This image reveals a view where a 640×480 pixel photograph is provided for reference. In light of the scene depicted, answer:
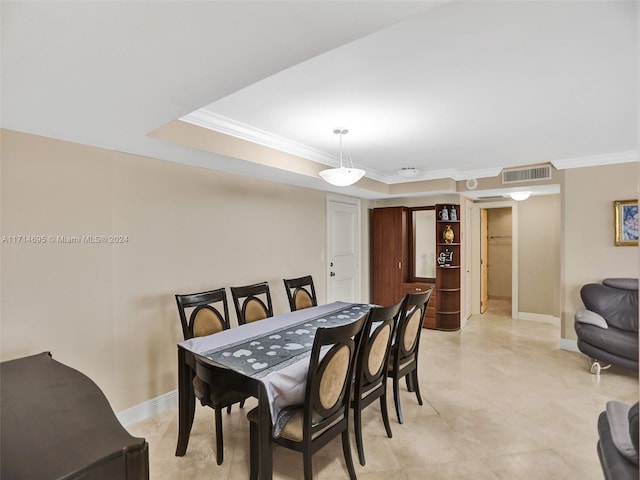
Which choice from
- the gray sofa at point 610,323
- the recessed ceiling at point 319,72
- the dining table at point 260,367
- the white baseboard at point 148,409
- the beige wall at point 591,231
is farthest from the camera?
the beige wall at point 591,231

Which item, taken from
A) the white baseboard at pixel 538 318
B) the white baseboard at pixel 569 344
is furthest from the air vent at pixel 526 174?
the white baseboard at pixel 538 318

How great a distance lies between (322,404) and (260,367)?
1.31 feet

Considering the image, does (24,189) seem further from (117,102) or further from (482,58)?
(482,58)

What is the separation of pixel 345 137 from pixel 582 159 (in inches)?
121

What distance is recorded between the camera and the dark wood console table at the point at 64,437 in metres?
0.87

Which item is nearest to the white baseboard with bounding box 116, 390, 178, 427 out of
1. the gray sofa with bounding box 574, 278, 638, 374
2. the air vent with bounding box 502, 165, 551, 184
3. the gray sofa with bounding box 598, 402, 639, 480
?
the gray sofa with bounding box 598, 402, 639, 480

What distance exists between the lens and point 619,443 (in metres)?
1.32

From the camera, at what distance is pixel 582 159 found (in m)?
4.01

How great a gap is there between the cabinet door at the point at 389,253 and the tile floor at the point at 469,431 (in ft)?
6.01

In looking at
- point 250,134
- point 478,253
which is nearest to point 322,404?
point 250,134

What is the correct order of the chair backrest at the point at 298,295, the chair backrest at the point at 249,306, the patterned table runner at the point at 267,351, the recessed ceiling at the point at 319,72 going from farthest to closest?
the chair backrest at the point at 298,295 → the chair backrest at the point at 249,306 → the patterned table runner at the point at 267,351 → the recessed ceiling at the point at 319,72

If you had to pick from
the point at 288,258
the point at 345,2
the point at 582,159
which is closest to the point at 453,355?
the point at 288,258

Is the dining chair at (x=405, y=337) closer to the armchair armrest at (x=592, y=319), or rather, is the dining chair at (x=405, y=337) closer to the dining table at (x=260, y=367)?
the dining table at (x=260, y=367)

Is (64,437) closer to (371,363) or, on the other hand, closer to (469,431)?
(371,363)
